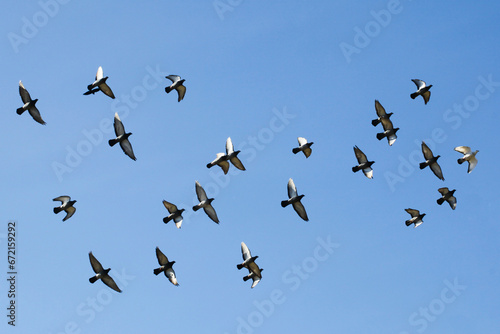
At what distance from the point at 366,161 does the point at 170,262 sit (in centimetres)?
1202

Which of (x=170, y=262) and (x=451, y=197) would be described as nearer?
(x=170, y=262)

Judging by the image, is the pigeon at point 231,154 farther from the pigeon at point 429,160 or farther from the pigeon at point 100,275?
the pigeon at point 429,160

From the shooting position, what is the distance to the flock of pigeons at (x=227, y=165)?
41.4 metres

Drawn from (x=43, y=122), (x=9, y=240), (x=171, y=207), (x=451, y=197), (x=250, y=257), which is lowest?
(x=451, y=197)

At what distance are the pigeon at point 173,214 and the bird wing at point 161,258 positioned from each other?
63.0 inches

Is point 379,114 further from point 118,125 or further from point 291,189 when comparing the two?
point 118,125

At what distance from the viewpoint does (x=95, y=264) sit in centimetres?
4047

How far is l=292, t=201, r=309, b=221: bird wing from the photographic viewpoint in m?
42.6

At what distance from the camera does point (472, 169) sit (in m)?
44.0

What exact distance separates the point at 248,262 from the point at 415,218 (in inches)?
388

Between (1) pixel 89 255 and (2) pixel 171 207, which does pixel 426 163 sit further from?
(1) pixel 89 255

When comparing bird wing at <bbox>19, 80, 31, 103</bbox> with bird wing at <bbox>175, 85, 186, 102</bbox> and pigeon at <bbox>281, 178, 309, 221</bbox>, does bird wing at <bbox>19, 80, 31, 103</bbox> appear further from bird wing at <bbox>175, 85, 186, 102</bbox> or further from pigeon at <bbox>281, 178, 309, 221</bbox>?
pigeon at <bbox>281, 178, 309, 221</bbox>

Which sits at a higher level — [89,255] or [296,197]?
[89,255]

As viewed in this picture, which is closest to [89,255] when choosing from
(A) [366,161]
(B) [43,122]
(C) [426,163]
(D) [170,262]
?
(D) [170,262]
